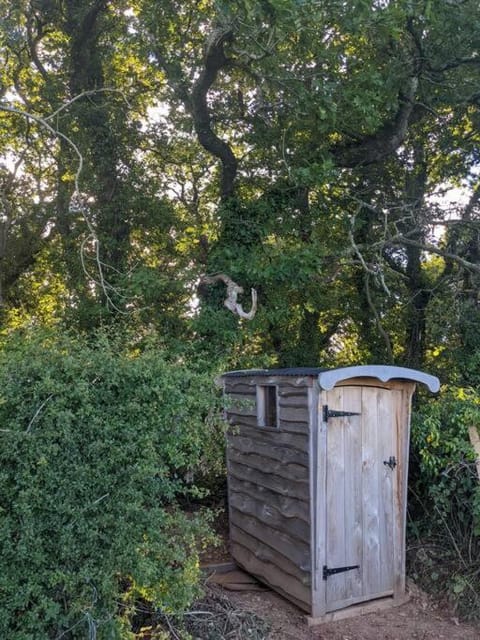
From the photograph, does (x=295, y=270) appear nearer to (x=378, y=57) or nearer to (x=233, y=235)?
(x=233, y=235)

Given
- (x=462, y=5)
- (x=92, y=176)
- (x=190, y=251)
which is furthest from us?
(x=190, y=251)

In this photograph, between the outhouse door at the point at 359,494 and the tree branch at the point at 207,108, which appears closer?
the outhouse door at the point at 359,494

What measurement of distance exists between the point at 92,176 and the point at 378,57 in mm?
4023

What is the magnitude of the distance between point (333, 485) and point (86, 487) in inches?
83.7

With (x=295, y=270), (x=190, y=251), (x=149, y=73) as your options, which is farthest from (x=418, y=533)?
(x=149, y=73)

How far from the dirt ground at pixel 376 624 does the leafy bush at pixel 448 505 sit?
7.5 inches

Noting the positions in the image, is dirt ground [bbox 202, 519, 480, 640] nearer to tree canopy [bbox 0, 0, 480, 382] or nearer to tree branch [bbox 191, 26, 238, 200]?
tree canopy [bbox 0, 0, 480, 382]

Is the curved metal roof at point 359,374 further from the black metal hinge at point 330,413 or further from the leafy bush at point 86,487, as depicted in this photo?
the leafy bush at point 86,487

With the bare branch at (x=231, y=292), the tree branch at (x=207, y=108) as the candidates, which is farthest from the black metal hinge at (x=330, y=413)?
the tree branch at (x=207, y=108)

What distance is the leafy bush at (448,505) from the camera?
438 cm

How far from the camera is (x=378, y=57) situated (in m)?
6.61

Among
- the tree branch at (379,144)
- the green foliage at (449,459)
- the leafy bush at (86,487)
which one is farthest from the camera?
the tree branch at (379,144)

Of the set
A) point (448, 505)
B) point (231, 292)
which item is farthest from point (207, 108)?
point (448, 505)

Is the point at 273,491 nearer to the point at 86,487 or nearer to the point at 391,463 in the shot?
the point at 391,463
